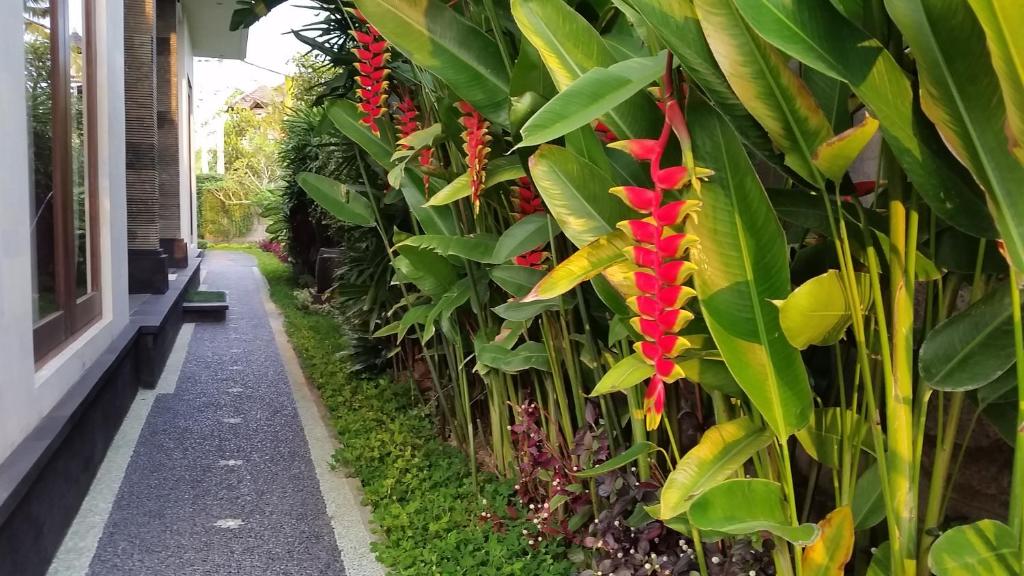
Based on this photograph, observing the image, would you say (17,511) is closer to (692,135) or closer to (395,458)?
(395,458)

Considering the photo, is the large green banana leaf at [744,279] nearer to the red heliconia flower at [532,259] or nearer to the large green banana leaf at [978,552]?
the large green banana leaf at [978,552]

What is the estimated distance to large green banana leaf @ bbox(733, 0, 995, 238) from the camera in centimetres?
103

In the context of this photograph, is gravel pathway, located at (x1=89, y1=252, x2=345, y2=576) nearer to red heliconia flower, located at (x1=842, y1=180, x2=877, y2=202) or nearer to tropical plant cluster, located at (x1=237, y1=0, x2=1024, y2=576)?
tropical plant cluster, located at (x1=237, y1=0, x2=1024, y2=576)

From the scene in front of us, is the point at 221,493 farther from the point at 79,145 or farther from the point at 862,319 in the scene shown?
the point at 862,319

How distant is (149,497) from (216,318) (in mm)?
5249

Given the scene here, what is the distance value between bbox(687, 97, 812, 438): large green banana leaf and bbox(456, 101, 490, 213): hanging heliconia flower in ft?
2.37

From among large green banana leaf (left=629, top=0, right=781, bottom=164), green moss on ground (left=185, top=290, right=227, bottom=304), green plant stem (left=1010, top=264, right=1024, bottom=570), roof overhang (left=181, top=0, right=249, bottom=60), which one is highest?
roof overhang (left=181, top=0, right=249, bottom=60)

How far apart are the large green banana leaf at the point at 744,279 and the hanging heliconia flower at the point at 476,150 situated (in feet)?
2.37

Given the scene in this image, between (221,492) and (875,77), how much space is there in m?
3.02

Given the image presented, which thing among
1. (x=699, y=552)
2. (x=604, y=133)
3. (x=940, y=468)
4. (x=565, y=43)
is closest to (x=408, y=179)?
(x=604, y=133)

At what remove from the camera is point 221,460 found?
366 cm

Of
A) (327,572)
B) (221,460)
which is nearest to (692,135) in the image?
(327,572)

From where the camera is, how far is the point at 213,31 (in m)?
12.6

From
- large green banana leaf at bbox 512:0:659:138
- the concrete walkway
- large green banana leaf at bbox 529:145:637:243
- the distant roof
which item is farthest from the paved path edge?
the distant roof
